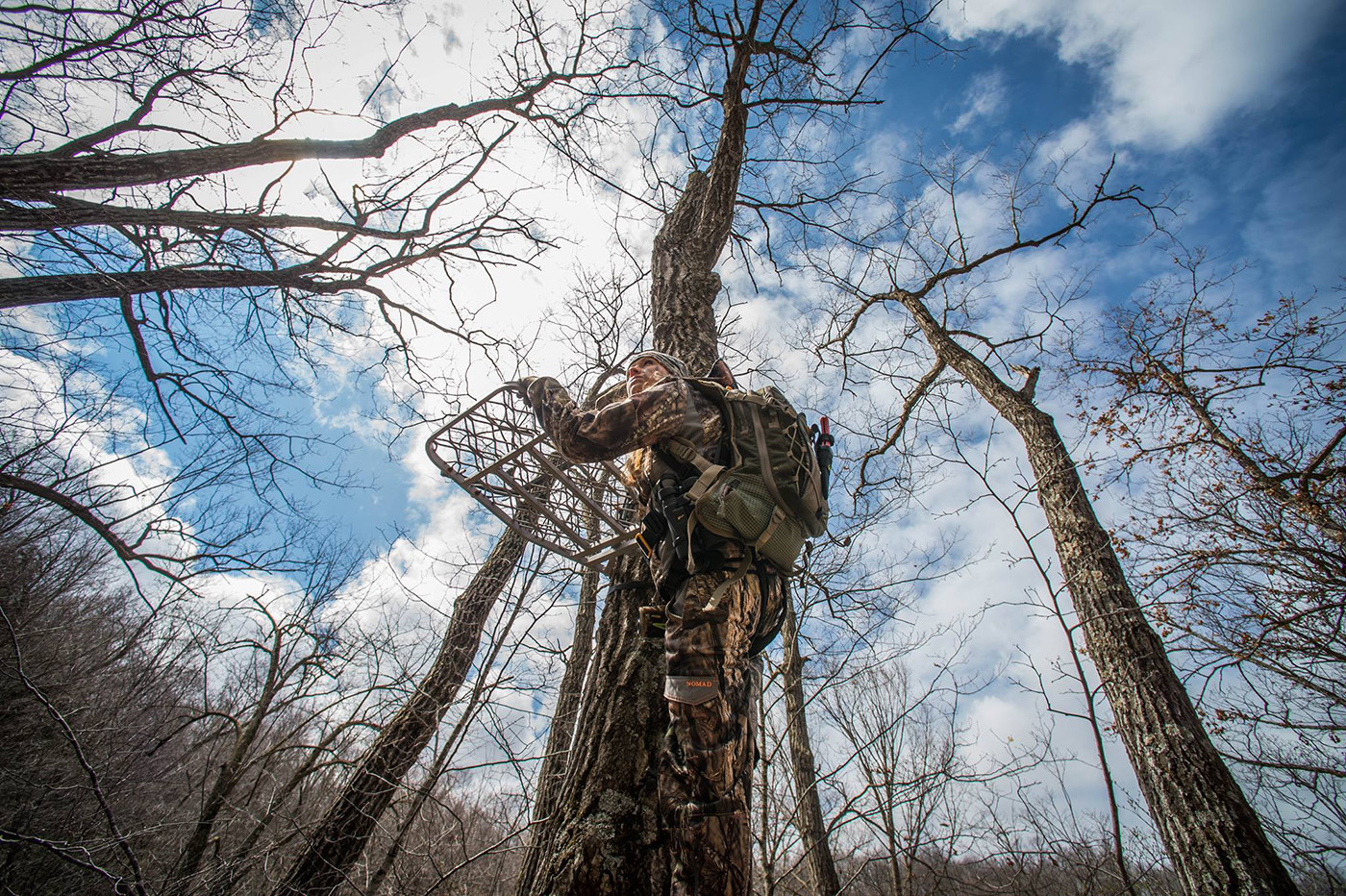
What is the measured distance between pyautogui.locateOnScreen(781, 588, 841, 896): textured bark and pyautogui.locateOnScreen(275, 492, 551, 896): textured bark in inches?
137

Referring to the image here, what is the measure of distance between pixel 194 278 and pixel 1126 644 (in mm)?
9100

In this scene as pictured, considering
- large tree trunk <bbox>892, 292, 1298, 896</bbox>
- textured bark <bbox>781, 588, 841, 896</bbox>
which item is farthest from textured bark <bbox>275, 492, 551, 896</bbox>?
large tree trunk <bbox>892, 292, 1298, 896</bbox>

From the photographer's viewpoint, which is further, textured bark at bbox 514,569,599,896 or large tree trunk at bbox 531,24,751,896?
textured bark at bbox 514,569,599,896

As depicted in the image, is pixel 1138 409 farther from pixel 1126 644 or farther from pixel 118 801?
pixel 118 801

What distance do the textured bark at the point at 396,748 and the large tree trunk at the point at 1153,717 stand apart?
4.86 metres

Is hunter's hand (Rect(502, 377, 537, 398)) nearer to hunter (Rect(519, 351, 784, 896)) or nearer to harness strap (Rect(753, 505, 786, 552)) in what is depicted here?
hunter (Rect(519, 351, 784, 896))

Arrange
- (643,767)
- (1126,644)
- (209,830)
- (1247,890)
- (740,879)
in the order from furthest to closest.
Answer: (209,830) < (1126,644) < (1247,890) < (643,767) < (740,879)

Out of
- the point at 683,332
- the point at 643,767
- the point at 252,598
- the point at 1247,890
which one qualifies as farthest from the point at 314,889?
the point at 1247,890

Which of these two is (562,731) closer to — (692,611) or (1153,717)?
(692,611)

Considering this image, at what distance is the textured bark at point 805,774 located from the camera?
6.57 meters

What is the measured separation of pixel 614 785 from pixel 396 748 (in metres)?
3.51

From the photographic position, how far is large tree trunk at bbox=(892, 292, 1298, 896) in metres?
3.34

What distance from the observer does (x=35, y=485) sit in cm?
529

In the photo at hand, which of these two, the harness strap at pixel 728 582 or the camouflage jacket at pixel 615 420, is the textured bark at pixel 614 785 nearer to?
the harness strap at pixel 728 582
